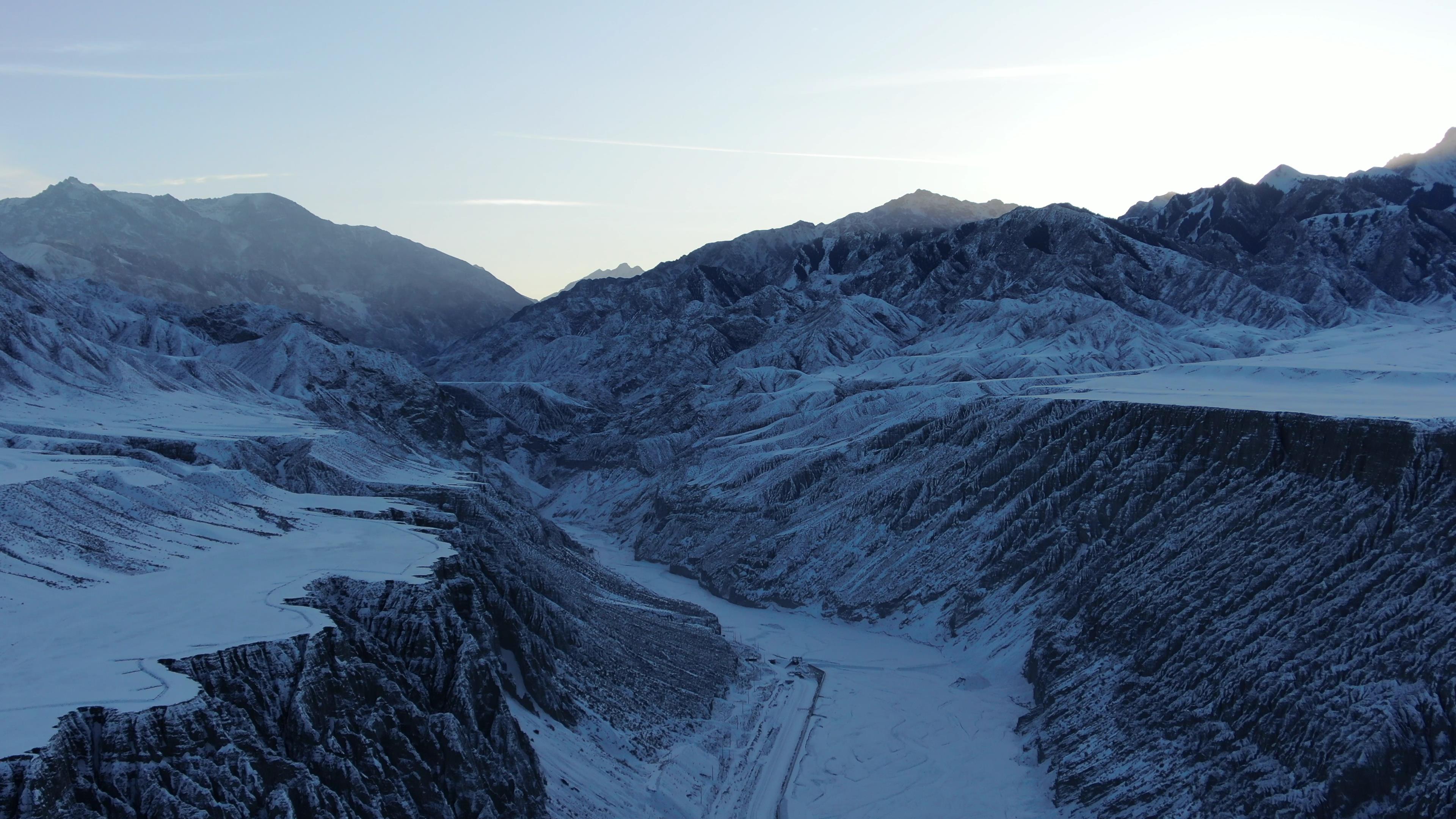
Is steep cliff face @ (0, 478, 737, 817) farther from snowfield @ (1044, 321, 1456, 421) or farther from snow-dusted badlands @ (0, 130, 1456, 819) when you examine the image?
snowfield @ (1044, 321, 1456, 421)

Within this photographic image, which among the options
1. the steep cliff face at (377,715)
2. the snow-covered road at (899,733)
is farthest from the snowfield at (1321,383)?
the steep cliff face at (377,715)

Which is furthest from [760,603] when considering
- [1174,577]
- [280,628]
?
[280,628]

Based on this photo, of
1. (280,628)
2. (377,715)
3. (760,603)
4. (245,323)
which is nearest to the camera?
(377,715)

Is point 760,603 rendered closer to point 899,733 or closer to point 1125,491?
point 899,733

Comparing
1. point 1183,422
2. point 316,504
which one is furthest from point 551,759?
point 1183,422

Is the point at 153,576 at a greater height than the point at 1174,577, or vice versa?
the point at 153,576
